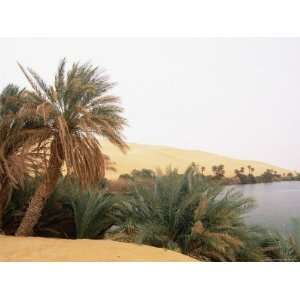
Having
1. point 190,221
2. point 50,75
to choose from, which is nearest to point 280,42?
point 190,221

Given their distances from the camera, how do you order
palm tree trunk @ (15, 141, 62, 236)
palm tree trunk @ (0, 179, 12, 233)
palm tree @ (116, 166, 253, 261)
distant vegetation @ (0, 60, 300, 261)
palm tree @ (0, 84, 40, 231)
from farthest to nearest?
palm tree trunk @ (0, 179, 12, 233) < palm tree @ (0, 84, 40, 231) < palm tree trunk @ (15, 141, 62, 236) < distant vegetation @ (0, 60, 300, 261) < palm tree @ (116, 166, 253, 261)

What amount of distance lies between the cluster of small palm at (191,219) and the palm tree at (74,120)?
92 cm

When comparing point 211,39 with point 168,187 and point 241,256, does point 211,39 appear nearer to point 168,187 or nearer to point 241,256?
point 168,187

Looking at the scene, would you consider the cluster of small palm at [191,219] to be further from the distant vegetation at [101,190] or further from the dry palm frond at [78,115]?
the dry palm frond at [78,115]

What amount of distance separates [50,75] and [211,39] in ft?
10.1

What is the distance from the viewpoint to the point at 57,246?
5.10 metres

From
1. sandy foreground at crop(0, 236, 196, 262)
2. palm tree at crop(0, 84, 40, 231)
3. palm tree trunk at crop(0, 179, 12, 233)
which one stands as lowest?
sandy foreground at crop(0, 236, 196, 262)

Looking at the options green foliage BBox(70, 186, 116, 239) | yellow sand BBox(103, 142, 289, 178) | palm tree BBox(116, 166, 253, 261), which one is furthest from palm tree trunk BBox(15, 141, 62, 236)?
yellow sand BBox(103, 142, 289, 178)

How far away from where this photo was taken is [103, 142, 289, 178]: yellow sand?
809cm

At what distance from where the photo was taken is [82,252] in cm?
488

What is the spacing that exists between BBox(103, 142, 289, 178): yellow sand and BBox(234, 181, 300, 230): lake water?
0.55m

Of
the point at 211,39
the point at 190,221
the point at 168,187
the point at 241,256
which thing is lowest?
the point at 241,256

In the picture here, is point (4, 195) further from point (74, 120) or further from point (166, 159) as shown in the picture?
point (166, 159)

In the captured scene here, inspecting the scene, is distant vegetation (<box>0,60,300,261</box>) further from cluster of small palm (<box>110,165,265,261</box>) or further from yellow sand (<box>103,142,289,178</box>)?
yellow sand (<box>103,142,289,178</box>)
